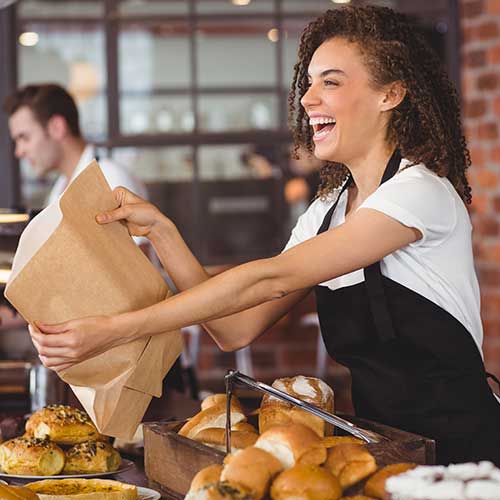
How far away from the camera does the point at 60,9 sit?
539cm

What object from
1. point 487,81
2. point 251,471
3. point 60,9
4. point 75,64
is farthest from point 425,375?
point 60,9

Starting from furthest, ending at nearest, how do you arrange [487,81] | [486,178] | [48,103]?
1. [487,81]
2. [486,178]
3. [48,103]

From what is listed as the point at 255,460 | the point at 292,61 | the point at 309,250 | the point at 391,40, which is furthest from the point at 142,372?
the point at 292,61

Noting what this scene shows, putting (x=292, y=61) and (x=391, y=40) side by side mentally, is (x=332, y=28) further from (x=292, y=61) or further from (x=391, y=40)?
(x=292, y=61)

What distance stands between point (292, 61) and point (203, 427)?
397 cm

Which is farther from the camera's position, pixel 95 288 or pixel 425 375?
pixel 425 375

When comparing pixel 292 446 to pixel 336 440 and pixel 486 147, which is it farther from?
pixel 486 147

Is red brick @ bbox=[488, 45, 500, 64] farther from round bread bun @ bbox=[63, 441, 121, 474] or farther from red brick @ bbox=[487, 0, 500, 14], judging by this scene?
round bread bun @ bbox=[63, 441, 121, 474]

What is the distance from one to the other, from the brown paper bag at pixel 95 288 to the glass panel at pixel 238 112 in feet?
A: 11.7

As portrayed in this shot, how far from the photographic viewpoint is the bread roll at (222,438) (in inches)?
59.6

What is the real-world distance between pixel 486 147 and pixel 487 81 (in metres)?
0.31

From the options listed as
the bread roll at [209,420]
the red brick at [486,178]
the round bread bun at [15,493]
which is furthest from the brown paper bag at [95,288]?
the red brick at [486,178]

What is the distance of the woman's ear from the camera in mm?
1975

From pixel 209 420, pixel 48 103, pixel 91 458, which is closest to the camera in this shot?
pixel 209 420
